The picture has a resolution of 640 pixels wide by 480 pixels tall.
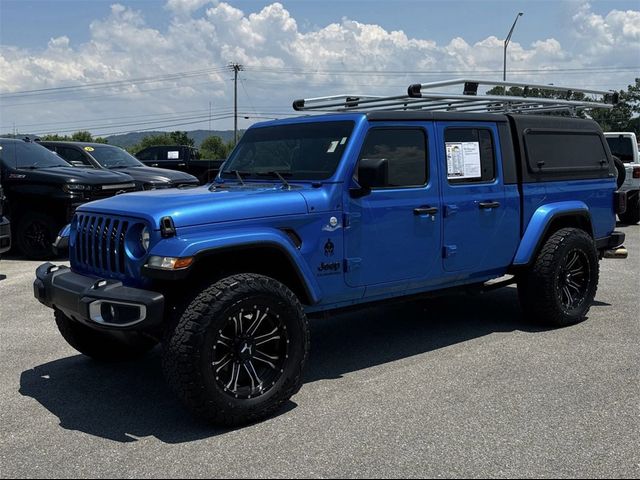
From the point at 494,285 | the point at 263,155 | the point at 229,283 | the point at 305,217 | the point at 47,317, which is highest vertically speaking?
the point at 263,155

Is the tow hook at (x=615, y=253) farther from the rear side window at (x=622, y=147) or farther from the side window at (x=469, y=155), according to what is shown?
the rear side window at (x=622, y=147)

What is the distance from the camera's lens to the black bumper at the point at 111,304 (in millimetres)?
3662

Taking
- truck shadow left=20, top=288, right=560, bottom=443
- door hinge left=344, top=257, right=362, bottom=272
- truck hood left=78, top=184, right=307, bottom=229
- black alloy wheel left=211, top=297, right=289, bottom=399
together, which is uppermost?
truck hood left=78, top=184, right=307, bottom=229

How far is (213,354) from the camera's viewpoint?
12.3 ft

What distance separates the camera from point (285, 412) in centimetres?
407

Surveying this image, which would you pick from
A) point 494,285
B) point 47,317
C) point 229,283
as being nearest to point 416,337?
point 494,285

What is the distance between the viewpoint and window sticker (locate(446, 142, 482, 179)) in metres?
5.20

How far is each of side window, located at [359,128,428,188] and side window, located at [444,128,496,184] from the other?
0.91 feet

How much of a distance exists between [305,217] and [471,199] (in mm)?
1601

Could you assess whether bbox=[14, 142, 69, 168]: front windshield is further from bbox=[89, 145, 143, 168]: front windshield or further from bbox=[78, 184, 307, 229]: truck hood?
bbox=[78, 184, 307, 229]: truck hood

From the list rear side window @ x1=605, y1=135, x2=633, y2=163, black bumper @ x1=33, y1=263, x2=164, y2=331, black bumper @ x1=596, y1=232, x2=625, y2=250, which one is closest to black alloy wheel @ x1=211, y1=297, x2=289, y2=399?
black bumper @ x1=33, y1=263, x2=164, y2=331

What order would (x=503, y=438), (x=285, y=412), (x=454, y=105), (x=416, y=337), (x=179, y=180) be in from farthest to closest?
(x=179, y=180)
(x=454, y=105)
(x=416, y=337)
(x=285, y=412)
(x=503, y=438)

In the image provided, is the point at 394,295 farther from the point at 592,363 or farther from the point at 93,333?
the point at 93,333

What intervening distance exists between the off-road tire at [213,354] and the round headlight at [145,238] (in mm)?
435
